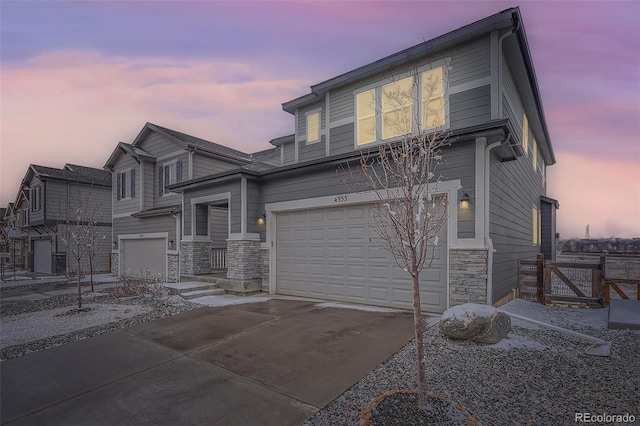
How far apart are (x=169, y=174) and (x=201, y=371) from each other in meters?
12.9

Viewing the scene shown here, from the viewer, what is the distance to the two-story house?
Result: 6.64m

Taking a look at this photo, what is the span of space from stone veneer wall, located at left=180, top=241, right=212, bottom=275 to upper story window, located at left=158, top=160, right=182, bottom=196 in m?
3.90

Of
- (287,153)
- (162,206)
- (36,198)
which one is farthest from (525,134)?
(36,198)

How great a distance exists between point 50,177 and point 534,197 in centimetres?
2607

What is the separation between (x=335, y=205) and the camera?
342 inches


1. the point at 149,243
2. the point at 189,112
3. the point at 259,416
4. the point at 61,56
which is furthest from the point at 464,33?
the point at 149,243

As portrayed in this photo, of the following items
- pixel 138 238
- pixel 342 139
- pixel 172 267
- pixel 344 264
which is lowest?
pixel 172 267

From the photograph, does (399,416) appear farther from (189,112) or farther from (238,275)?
(189,112)

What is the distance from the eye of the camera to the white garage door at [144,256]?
1431cm

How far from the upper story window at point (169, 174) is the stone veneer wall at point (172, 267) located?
3411mm

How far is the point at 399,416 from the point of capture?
2787 millimetres

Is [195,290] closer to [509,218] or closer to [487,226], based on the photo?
[487,226]

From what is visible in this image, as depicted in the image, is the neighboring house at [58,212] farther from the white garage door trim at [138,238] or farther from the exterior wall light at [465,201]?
the exterior wall light at [465,201]
